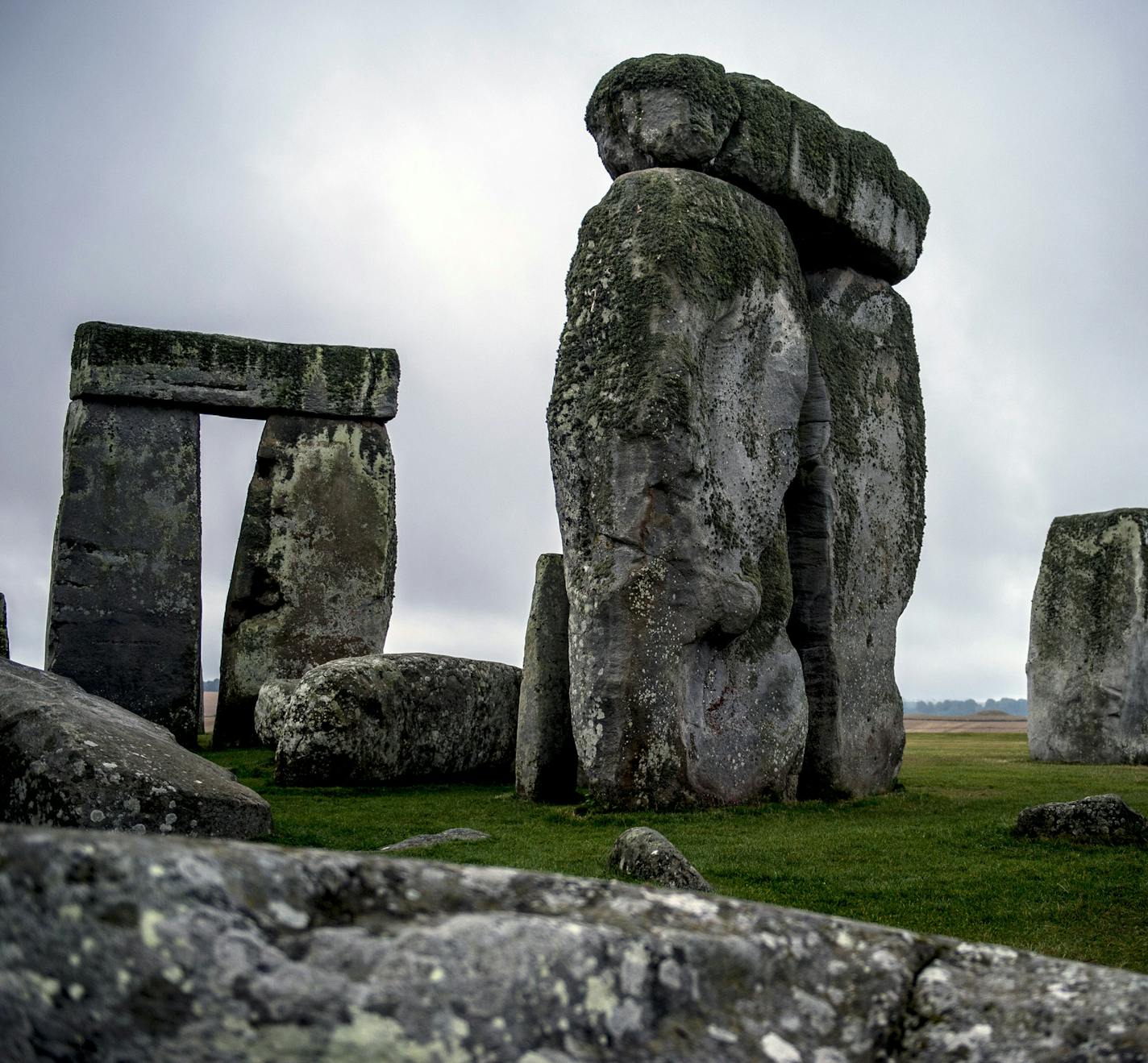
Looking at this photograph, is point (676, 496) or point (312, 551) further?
point (312, 551)

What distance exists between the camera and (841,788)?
10023 millimetres

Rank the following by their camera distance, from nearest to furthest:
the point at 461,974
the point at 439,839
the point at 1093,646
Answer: the point at 461,974, the point at 439,839, the point at 1093,646

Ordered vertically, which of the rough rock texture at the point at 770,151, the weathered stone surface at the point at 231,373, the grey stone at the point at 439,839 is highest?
the rough rock texture at the point at 770,151

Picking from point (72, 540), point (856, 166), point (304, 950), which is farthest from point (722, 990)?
point (72, 540)

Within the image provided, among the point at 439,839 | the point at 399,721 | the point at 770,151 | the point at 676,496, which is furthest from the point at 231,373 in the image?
the point at 439,839

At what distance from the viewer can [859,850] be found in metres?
6.89

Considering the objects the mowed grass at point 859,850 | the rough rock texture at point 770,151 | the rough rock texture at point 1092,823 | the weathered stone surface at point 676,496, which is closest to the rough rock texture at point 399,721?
the mowed grass at point 859,850

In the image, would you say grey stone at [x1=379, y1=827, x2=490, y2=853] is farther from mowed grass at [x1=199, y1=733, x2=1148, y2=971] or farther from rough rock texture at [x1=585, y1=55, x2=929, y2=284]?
rough rock texture at [x1=585, y1=55, x2=929, y2=284]

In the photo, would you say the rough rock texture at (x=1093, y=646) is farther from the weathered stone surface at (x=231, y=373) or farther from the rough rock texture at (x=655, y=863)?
the rough rock texture at (x=655, y=863)

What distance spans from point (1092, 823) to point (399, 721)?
17.2 ft

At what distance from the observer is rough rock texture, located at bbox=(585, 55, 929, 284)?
898 cm

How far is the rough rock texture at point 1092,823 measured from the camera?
22.6 feet

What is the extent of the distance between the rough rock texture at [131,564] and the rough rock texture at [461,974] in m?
13.2

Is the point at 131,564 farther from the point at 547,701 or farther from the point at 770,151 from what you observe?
the point at 770,151
